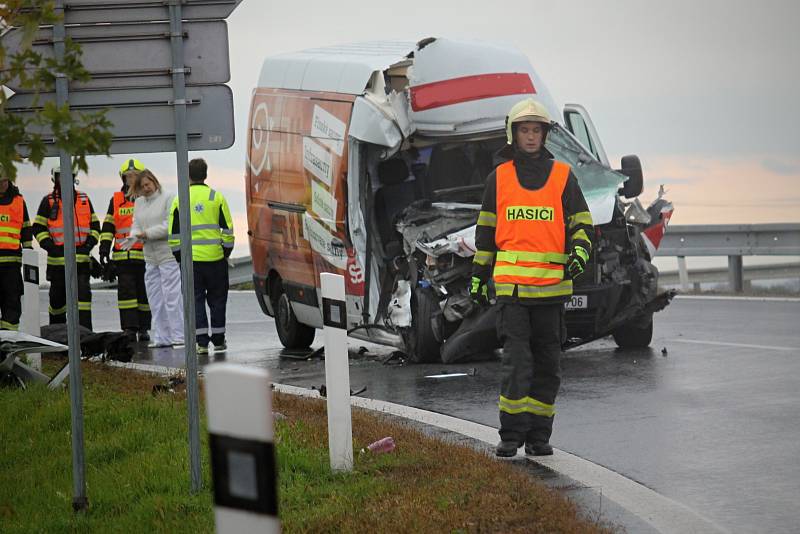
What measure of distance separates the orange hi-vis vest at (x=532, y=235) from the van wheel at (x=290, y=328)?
7.01 meters

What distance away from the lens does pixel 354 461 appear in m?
7.85

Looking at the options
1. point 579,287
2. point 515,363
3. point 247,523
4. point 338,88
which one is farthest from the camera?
point 338,88

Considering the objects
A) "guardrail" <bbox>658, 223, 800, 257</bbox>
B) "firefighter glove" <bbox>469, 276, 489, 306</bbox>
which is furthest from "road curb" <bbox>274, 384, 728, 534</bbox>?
"guardrail" <bbox>658, 223, 800, 257</bbox>

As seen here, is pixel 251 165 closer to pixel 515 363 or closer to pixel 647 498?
pixel 515 363

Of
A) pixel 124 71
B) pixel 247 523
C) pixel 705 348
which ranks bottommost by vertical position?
pixel 705 348

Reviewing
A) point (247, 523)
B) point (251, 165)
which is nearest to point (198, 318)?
point (251, 165)

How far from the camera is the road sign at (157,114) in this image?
7.18 m

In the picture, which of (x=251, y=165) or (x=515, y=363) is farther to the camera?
(x=251, y=165)

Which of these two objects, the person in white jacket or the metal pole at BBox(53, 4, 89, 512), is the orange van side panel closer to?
the person in white jacket

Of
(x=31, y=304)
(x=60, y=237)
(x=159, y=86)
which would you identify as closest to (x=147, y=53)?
(x=159, y=86)

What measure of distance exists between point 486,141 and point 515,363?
583cm

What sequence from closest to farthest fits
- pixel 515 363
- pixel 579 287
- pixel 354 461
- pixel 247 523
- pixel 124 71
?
pixel 247 523
pixel 124 71
pixel 354 461
pixel 515 363
pixel 579 287

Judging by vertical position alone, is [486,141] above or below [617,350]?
above

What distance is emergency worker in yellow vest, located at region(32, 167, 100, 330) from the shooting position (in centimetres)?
1697
